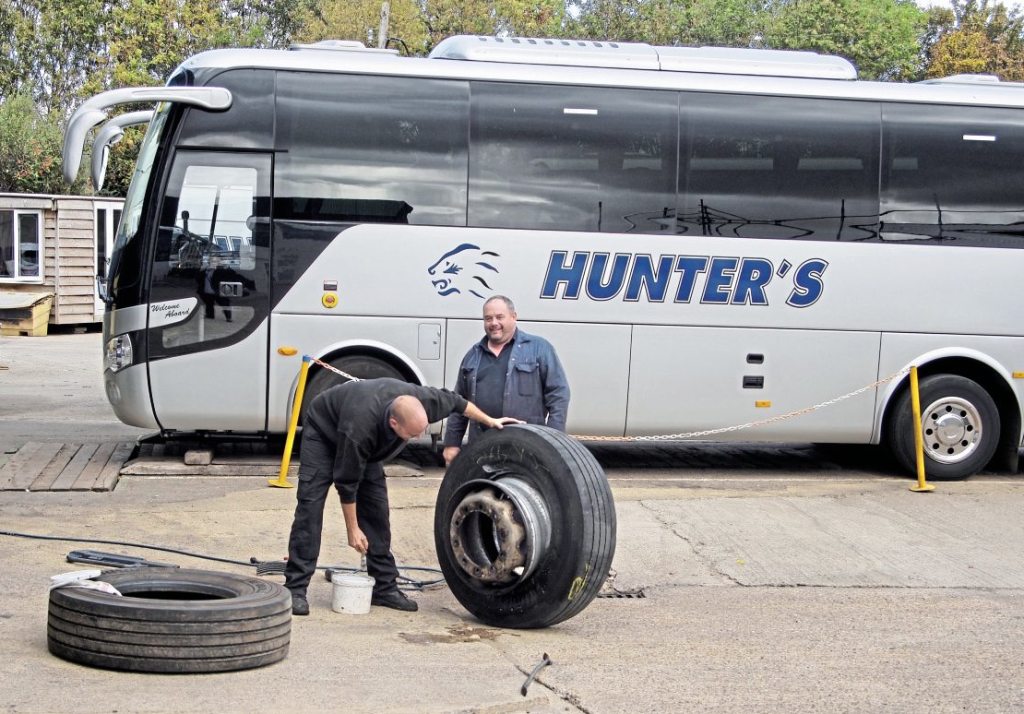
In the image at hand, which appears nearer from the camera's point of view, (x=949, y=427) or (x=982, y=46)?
(x=949, y=427)

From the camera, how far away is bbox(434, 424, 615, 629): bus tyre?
7.05 metres

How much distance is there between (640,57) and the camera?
1302 cm

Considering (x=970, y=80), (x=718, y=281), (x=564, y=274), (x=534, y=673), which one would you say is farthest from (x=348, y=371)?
(x=970, y=80)

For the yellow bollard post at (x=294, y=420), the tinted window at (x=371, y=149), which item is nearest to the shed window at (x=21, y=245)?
the tinted window at (x=371, y=149)

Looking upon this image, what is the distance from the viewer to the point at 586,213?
12.7m

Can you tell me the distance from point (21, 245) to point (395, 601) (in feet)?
73.9

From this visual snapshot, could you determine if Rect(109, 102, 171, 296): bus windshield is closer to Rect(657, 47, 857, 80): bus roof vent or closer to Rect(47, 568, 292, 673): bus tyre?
Rect(657, 47, 857, 80): bus roof vent

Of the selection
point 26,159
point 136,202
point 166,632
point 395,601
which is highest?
point 26,159

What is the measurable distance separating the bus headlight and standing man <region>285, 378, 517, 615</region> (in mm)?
5216

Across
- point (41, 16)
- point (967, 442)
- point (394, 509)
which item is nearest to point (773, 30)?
point (41, 16)

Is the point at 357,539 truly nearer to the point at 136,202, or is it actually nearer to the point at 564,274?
the point at 564,274

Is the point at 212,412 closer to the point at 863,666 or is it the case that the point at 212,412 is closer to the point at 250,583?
the point at 250,583

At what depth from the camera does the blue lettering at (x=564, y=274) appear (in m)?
12.6

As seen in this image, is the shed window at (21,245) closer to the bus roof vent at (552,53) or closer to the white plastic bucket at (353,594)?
the bus roof vent at (552,53)
